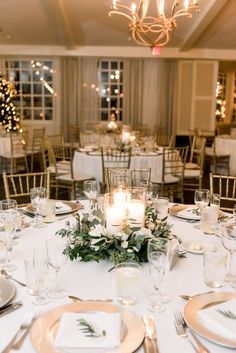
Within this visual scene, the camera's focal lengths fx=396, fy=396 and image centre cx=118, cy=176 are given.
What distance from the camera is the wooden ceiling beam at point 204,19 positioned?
16.9ft

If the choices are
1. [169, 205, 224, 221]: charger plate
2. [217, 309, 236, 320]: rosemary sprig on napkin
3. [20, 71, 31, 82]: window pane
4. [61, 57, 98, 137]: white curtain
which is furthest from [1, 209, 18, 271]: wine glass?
[20, 71, 31, 82]: window pane

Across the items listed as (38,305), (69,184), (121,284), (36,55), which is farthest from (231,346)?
(36,55)

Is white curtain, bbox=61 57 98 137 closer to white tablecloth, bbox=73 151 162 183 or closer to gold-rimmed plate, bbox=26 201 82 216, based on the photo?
white tablecloth, bbox=73 151 162 183

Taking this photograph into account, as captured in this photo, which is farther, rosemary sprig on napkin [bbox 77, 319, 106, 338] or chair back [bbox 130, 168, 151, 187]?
chair back [bbox 130, 168, 151, 187]

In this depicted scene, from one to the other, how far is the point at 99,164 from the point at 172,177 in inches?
41.2

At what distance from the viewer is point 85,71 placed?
1038 centimetres

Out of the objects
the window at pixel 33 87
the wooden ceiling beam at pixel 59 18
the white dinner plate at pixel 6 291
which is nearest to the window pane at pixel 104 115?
the window at pixel 33 87

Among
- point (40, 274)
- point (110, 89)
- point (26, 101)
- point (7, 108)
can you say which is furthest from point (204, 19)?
point (26, 101)

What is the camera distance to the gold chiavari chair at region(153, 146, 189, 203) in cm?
534

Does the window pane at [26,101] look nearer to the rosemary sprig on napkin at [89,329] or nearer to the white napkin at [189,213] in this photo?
the white napkin at [189,213]

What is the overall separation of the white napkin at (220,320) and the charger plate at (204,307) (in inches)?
0.6

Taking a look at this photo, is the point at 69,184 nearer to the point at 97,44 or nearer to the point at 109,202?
the point at 109,202

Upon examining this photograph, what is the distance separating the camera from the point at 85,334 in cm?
124

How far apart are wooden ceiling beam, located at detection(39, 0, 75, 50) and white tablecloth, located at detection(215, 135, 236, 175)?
3.69 meters
